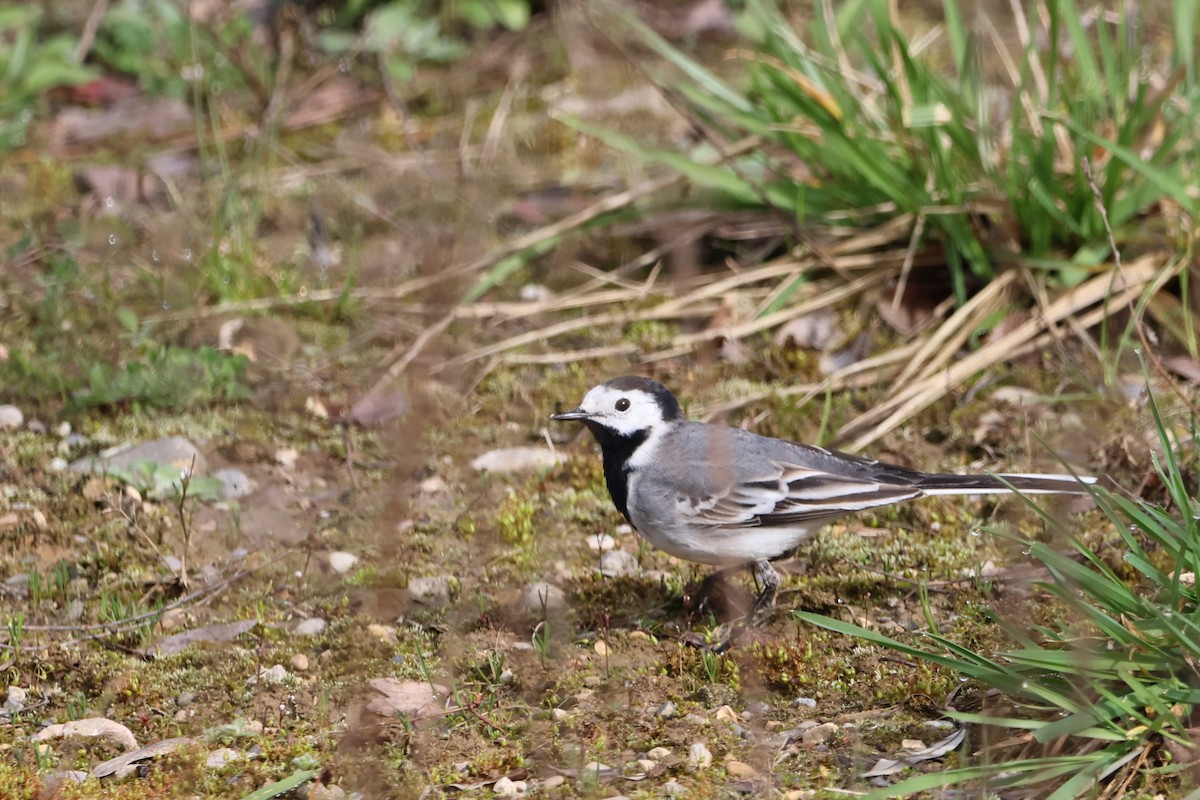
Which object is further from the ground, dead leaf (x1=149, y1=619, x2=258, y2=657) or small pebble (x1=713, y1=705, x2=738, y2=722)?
small pebble (x1=713, y1=705, x2=738, y2=722)

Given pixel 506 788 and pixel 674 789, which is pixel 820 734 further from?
pixel 506 788

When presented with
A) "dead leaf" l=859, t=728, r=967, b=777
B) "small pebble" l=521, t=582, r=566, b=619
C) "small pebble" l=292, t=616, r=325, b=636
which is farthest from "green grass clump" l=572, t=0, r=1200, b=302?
"dead leaf" l=859, t=728, r=967, b=777

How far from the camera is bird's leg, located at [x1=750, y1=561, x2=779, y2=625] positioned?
4.73 meters

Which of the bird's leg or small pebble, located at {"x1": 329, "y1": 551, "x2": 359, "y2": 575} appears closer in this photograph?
the bird's leg

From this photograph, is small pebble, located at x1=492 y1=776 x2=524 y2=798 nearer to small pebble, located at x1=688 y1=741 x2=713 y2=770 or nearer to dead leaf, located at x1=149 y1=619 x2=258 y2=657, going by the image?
small pebble, located at x1=688 y1=741 x2=713 y2=770

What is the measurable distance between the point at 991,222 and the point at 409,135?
3.67 meters

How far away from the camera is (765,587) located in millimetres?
4785

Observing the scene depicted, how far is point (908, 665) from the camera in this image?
169 inches

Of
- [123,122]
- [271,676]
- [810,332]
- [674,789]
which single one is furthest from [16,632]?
[123,122]

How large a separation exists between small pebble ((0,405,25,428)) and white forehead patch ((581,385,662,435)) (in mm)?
2814

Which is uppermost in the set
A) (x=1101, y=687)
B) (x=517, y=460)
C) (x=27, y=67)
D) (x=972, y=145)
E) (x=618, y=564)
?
(x=27, y=67)

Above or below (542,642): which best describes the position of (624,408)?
above

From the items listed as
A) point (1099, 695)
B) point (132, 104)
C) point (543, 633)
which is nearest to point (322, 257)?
point (132, 104)

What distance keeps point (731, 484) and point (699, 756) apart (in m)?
1.10
